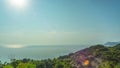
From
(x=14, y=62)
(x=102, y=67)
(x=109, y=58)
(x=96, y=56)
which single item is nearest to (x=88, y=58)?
(x=96, y=56)

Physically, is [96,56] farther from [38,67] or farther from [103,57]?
[38,67]

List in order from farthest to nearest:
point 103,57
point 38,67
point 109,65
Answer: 1. point 103,57
2. point 38,67
3. point 109,65

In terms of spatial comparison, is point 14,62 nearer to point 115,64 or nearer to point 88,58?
point 115,64

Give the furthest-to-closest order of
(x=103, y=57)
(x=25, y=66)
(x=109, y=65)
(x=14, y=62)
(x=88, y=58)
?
(x=88, y=58), (x=103, y=57), (x=109, y=65), (x=14, y=62), (x=25, y=66)

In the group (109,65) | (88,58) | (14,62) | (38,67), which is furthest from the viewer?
(88,58)

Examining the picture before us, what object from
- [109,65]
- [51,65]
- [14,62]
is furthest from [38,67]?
[109,65]

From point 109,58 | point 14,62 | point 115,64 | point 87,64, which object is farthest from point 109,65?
point 14,62

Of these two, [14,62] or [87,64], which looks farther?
[87,64]

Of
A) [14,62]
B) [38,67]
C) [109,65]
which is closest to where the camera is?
[14,62]

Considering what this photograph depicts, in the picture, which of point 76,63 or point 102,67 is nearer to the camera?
point 102,67
